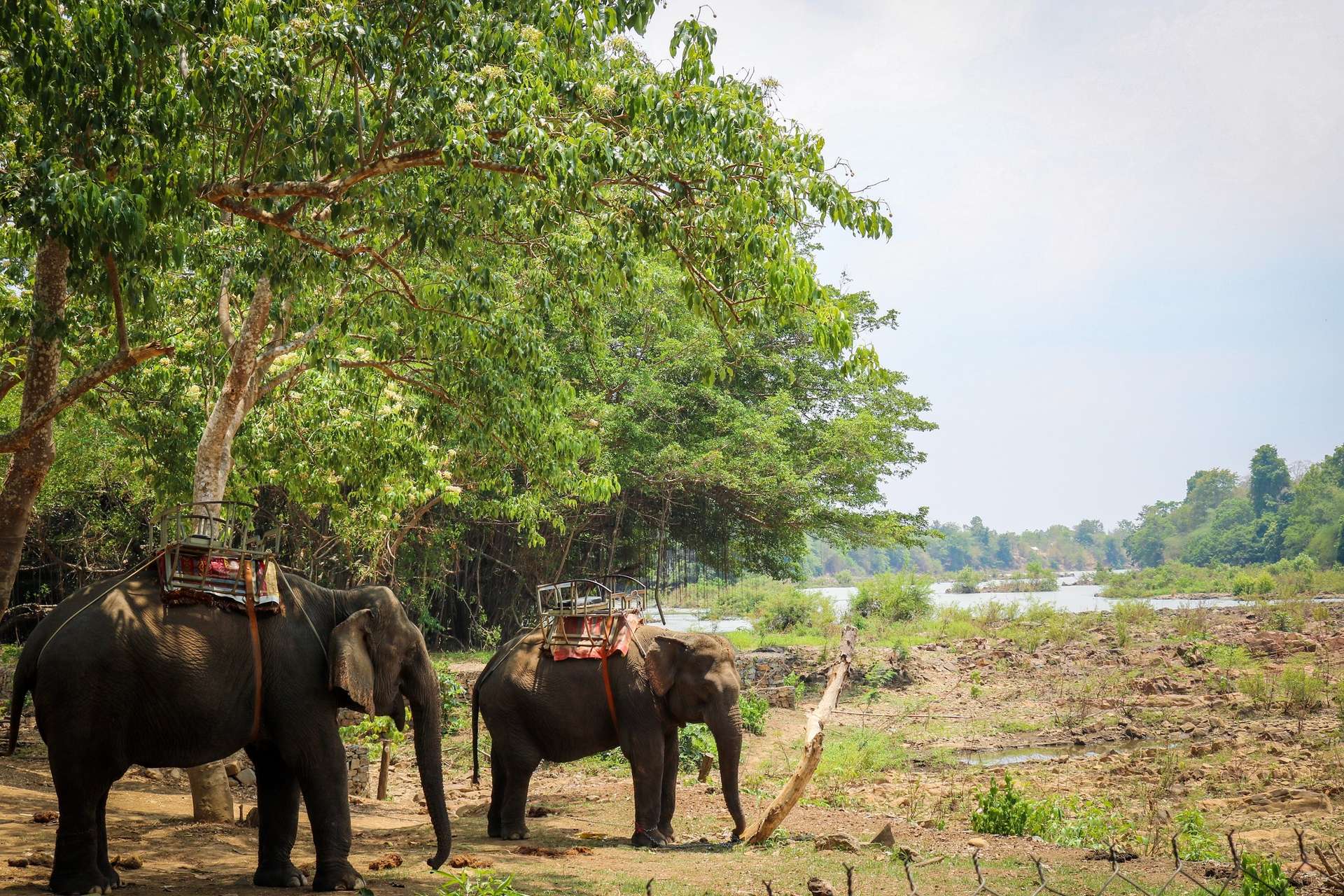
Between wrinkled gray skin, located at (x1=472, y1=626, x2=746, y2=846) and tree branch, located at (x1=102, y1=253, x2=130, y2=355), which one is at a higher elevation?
tree branch, located at (x1=102, y1=253, x2=130, y2=355)

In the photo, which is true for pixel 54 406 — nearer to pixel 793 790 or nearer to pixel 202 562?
pixel 202 562

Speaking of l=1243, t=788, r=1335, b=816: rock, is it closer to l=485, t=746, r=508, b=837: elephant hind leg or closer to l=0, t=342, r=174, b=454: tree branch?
l=485, t=746, r=508, b=837: elephant hind leg

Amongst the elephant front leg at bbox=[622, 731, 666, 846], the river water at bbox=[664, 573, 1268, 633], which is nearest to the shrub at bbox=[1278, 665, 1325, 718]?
the river water at bbox=[664, 573, 1268, 633]

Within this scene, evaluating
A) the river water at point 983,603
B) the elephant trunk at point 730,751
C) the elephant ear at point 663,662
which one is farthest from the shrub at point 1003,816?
the river water at point 983,603

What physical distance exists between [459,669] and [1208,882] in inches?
556

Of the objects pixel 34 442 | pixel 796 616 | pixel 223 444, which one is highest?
pixel 223 444

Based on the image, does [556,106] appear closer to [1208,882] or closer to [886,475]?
[1208,882]

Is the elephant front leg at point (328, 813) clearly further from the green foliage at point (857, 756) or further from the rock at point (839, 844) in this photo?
the green foliage at point (857, 756)

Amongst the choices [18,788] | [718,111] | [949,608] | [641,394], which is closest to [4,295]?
[18,788]

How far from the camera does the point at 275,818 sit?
6.31 m

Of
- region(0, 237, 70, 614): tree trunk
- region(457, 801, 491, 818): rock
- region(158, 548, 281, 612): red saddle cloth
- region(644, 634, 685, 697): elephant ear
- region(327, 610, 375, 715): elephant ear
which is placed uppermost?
region(0, 237, 70, 614): tree trunk

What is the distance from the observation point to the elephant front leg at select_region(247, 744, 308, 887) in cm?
620

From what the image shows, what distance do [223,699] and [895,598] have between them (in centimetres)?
3024

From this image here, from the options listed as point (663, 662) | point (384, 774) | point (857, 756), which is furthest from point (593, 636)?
point (857, 756)
